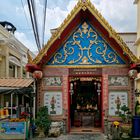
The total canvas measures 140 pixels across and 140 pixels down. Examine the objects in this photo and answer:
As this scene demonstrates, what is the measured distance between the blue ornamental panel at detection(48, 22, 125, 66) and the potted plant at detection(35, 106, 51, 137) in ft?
7.31

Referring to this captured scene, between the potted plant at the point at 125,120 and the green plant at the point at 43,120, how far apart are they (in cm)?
299

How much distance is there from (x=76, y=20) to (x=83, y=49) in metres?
1.30

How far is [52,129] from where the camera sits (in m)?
12.7

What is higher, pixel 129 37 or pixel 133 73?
pixel 129 37

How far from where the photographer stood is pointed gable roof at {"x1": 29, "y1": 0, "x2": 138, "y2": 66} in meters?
12.7

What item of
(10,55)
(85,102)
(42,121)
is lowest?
(42,121)

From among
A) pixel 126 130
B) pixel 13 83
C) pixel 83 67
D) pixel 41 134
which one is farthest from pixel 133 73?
pixel 13 83

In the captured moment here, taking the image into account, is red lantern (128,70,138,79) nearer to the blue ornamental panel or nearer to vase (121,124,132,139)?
the blue ornamental panel

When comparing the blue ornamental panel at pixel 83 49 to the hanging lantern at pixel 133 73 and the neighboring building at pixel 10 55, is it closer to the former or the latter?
the hanging lantern at pixel 133 73

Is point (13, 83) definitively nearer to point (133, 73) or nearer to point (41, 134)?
point (41, 134)

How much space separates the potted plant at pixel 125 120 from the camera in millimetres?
11969

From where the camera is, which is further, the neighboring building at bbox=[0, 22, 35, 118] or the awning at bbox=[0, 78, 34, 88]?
the neighboring building at bbox=[0, 22, 35, 118]

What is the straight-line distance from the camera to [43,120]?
12.6m

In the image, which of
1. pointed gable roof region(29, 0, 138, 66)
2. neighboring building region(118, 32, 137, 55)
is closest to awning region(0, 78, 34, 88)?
pointed gable roof region(29, 0, 138, 66)
